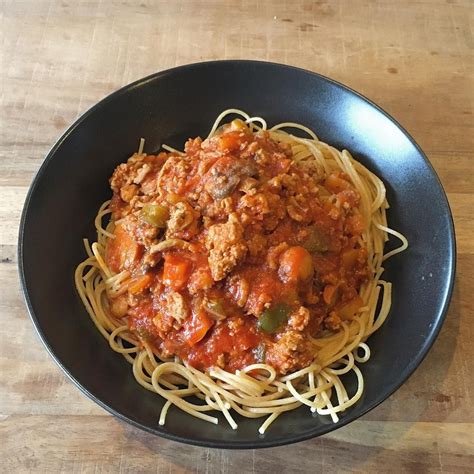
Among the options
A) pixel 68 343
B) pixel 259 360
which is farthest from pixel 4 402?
pixel 259 360

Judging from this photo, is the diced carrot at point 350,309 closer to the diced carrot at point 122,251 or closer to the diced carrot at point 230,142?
the diced carrot at point 230,142

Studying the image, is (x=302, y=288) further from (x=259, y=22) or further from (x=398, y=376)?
(x=259, y=22)

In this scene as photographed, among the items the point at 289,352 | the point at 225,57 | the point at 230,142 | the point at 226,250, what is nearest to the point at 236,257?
the point at 226,250

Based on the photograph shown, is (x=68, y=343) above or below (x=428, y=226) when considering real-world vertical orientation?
below

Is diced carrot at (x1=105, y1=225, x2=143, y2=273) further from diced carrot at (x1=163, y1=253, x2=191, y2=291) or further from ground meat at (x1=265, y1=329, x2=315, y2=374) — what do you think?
ground meat at (x1=265, y1=329, x2=315, y2=374)

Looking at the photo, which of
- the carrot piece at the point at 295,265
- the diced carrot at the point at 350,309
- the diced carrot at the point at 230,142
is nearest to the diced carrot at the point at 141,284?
the carrot piece at the point at 295,265

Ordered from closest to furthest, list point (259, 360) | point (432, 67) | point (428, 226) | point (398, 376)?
point (398, 376), point (259, 360), point (428, 226), point (432, 67)

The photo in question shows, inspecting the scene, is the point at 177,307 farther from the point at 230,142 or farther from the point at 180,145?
the point at 180,145
